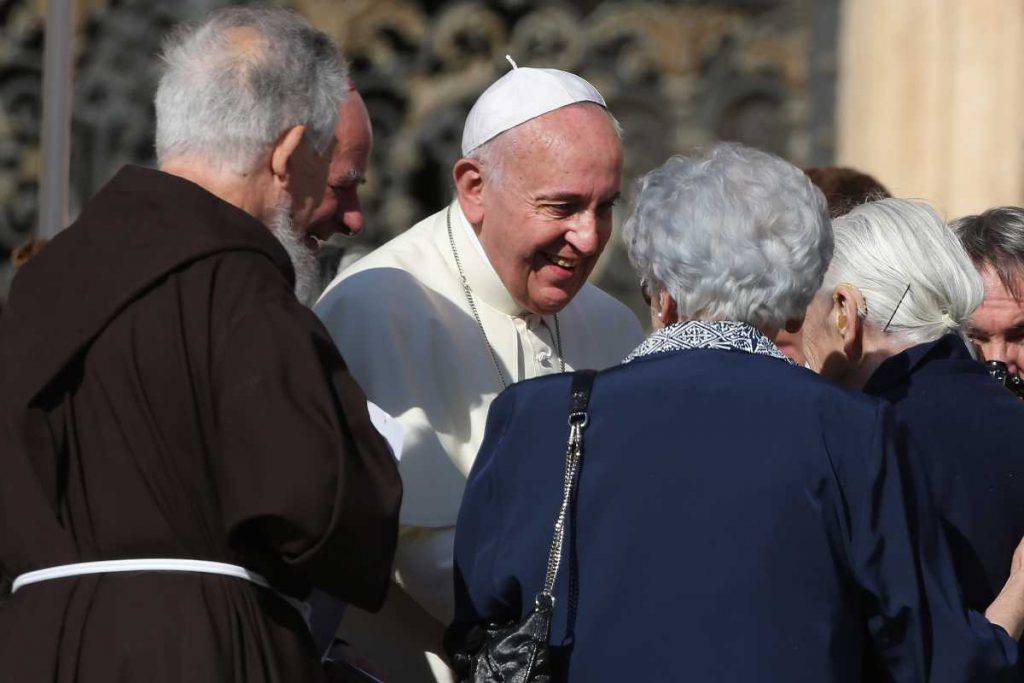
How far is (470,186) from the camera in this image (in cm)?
357

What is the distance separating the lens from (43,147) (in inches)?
174

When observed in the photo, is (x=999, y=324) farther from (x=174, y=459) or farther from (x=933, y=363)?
(x=174, y=459)

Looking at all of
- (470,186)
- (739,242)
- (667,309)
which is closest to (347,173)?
(470,186)

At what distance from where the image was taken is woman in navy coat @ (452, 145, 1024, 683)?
2.57 meters

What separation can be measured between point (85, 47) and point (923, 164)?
9.36ft

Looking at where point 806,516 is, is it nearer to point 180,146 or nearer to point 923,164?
point 180,146

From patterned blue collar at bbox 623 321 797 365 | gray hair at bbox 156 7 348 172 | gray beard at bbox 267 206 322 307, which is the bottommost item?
patterned blue collar at bbox 623 321 797 365

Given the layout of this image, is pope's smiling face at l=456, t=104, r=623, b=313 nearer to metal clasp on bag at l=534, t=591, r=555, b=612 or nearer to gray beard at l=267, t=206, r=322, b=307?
gray beard at l=267, t=206, r=322, b=307

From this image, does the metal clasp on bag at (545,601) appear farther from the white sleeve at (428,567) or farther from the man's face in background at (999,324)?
the man's face in background at (999,324)

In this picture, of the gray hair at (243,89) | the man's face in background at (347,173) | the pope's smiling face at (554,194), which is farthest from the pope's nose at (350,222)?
the gray hair at (243,89)

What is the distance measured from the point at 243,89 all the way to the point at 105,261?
1.07 ft

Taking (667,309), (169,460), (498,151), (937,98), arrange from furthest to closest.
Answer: (937,98)
(498,151)
(667,309)
(169,460)

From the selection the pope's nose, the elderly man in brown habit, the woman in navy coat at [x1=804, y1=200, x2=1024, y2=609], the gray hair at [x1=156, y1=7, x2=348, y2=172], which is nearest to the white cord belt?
the elderly man in brown habit

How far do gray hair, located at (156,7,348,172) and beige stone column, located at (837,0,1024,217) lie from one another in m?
3.63
